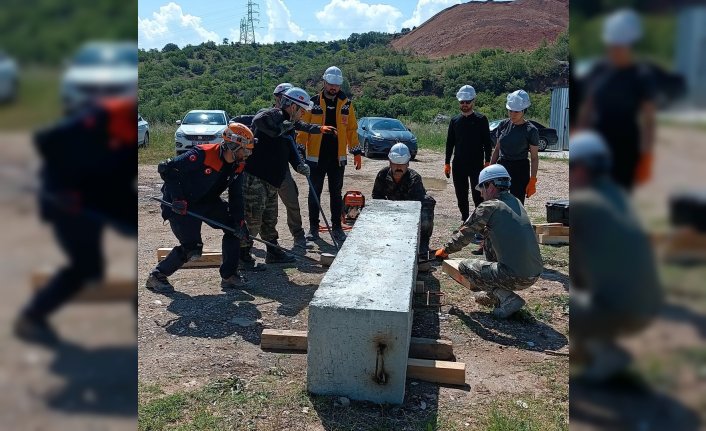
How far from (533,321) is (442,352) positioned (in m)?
1.19

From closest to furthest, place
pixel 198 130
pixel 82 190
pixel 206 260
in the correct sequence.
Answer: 1. pixel 82 190
2. pixel 206 260
3. pixel 198 130

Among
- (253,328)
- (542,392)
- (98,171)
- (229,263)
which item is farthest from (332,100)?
(98,171)

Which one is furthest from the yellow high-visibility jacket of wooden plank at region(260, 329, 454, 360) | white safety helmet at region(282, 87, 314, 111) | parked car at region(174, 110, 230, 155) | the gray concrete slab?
parked car at region(174, 110, 230, 155)

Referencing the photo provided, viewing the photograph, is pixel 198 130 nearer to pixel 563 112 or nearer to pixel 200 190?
pixel 200 190

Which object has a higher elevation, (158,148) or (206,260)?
(158,148)

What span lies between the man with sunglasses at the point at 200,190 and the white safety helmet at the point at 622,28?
4383mm

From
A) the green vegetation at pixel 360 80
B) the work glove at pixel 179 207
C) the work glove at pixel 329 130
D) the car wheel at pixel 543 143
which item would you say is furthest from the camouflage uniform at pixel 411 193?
the green vegetation at pixel 360 80

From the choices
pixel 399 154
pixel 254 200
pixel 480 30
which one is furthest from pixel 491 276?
pixel 480 30

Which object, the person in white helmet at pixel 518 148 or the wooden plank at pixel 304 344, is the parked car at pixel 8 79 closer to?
the wooden plank at pixel 304 344

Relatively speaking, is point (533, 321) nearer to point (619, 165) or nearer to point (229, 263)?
point (229, 263)

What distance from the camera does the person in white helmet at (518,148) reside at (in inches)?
227

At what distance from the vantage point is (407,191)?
645 cm

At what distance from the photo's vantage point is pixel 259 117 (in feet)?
18.6

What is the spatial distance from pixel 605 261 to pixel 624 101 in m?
0.15
